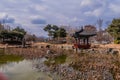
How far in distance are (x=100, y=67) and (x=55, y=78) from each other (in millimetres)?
3980

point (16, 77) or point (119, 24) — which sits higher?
point (119, 24)

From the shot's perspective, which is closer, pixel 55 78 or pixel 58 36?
pixel 55 78

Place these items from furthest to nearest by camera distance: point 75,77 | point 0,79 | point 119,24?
point 119,24 < point 75,77 < point 0,79

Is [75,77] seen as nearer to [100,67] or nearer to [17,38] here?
[100,67]

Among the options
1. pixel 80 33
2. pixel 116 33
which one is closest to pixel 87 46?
pixel 80 33

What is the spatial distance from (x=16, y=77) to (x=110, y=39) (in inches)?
1498

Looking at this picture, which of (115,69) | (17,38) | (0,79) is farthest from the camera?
(17,38)

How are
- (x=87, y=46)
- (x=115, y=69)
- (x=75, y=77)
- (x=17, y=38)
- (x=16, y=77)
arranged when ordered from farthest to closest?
(x=17, y=38) < (x=87, y=46) < (x=115, y=69) < (x=16, y=77) < (x=75, y=77)

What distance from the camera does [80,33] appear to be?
1267 inches

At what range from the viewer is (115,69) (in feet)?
43.7

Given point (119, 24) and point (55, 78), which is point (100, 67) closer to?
point (55, 78)

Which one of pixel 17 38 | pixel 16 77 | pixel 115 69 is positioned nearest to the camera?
pixel 16 77

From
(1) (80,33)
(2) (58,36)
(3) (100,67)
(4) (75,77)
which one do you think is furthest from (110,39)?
(4) (75,77)

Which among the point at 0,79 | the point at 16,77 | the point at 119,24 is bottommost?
the point at 16,77
